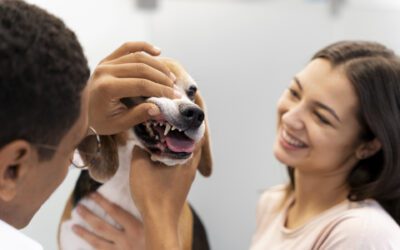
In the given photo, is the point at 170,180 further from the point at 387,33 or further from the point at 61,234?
the point at 387,33

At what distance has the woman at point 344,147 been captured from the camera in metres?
1.43

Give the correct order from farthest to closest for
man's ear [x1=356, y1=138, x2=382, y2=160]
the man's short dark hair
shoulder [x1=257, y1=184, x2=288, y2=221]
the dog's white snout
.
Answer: shoulder [x1=257, y1=184, x2=288, y2=221] → man's ear [x1=356, y1=138, x2=382, y2=160] → the dog's white snout → the man's short dark hair

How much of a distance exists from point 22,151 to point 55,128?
2.4 inches

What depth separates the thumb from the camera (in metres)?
1.16

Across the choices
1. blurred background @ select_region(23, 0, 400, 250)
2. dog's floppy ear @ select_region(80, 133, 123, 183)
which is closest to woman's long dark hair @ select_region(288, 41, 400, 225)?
dog's floppy ear @ select_region(80, 133, 123, 183)

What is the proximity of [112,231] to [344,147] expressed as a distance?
0.71 metres

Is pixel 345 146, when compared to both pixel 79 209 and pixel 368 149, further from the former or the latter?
pixel 79 209

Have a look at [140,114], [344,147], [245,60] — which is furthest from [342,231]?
[245,60]

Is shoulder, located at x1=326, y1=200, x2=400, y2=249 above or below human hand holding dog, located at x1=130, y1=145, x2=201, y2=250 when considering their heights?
below

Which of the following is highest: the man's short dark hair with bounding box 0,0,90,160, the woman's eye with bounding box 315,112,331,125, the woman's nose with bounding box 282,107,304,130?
the man's short dark hair with bounding box 0,0,90,160

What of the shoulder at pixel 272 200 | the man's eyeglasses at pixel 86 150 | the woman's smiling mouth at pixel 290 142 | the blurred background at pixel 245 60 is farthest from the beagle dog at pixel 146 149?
the blurred background at pixel 245 60

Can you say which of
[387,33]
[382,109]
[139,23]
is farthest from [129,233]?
[387,33]

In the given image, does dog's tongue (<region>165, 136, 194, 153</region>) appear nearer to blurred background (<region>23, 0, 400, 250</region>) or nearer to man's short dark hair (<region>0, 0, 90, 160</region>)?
man's short dark hair (<region>0, 0, 90, 160</region>)

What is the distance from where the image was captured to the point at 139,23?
2.11 meters
